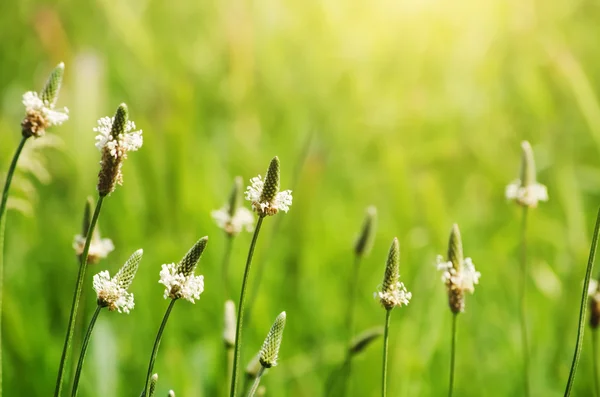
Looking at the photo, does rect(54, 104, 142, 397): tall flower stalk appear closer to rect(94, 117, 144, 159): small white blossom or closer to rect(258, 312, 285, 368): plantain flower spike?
rect(94, 117, 144, 159): small white blossom

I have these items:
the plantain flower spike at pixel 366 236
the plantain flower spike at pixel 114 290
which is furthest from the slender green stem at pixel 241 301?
the plantain flower spike at pixel 366 236

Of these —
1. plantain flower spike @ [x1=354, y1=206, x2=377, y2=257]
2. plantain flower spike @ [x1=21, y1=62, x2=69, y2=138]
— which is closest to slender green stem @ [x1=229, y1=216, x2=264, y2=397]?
plantain flower spike @ [x1=21, y1=62, x2=69, y2=138]

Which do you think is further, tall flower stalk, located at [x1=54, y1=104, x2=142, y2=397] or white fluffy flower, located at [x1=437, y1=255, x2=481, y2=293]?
white fluffy flower, located at [x1=437, y1=255, x2=481, y2=293]

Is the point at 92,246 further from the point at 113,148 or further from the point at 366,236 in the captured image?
the point at 366,236

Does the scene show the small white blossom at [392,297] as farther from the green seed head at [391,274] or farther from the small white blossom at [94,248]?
the small white blossom at [94,248]

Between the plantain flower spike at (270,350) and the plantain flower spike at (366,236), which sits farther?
the plantain flower spike at (366,236)

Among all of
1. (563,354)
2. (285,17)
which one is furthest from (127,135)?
(285,17)
